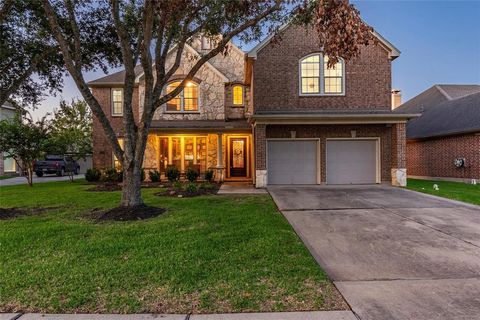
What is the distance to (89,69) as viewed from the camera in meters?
10.7

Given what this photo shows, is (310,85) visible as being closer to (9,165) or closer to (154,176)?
(154,176)

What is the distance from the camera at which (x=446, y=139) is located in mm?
16250

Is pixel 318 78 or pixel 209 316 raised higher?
pixel 318 78

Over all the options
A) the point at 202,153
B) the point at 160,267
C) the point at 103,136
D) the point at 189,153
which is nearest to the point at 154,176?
the point at 189,153

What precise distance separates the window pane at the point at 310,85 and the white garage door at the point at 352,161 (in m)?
2.60

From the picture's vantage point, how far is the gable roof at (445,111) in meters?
15.4

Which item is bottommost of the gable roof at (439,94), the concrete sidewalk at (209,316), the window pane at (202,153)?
the concrete sidewalk at (209,316)

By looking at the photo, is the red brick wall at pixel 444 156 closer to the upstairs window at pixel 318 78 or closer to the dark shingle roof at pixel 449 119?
the dark shingle roof at pixel 449 119

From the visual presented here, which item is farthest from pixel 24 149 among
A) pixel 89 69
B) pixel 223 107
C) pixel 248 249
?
pixel 248 249

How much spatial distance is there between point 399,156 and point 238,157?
842 centimetres

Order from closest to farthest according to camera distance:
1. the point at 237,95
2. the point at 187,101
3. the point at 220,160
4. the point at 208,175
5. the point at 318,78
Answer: the point at 318,78 < the point at 208,175 < the point at 220,160 < the point at 187,101 < the point at 237,95

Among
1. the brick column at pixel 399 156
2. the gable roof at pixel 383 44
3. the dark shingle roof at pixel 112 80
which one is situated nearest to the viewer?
the brick column at pixel 399 156

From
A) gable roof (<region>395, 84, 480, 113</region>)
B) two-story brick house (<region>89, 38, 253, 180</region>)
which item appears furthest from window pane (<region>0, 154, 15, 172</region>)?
gable roof (<region>395, 84, 480, 113</region>)

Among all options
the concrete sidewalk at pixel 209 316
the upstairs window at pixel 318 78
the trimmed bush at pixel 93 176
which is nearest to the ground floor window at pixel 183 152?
the trimmed bush at pixel 93 176
